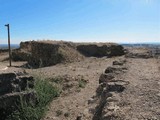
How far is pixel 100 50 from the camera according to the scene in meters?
21.3

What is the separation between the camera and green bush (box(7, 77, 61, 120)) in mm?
8133

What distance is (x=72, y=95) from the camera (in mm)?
9875

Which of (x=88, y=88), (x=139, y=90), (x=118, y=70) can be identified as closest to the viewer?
(x=139, y=90)

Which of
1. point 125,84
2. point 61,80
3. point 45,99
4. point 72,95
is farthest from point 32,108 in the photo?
point 61,80

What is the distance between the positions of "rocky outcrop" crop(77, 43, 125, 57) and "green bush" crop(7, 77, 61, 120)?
11.0 m

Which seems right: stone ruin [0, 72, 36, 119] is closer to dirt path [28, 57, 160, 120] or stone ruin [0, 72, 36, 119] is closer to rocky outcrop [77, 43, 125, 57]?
dirt path [28, 57, 160, 120]

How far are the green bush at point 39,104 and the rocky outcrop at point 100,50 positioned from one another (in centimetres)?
1095

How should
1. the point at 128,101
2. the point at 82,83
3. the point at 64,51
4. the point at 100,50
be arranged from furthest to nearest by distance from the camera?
1. the point at 100,50
2. the point at 64,51
3. the point at 82,83
4. the point at 128,101

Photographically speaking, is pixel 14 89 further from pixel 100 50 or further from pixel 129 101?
pixel 100 50

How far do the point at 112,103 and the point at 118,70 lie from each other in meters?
3.68

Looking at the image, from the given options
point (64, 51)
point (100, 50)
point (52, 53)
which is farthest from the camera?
point (100, 50)

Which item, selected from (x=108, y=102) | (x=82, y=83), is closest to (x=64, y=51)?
(x=82, y=83)

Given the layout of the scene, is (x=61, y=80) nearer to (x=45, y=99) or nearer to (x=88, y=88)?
(x=88, y=88)

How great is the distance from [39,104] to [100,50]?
12858 millimetres
